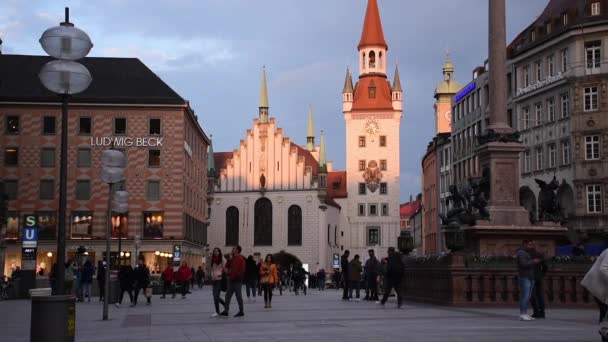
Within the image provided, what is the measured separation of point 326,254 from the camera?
101 metres

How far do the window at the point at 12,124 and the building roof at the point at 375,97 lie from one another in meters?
52.3

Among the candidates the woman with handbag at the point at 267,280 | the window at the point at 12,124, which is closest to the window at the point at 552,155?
the woman with handbag at the point at 267,280

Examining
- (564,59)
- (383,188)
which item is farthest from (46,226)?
(383,188)

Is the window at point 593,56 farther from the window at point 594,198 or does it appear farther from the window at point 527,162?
the window at point 527,162

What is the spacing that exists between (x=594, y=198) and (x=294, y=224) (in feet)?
157

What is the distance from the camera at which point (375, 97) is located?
4449 inches

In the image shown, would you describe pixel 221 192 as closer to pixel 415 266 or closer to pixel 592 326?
pixel 415 266

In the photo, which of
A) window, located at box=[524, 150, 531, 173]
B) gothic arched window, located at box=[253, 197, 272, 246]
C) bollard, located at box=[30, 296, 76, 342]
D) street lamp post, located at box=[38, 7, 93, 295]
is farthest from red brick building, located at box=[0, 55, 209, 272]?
bollard, located at box=[30, 296, 76, 342]

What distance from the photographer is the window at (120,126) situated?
226 ft

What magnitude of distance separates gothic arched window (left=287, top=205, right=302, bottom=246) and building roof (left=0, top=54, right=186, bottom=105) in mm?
31759

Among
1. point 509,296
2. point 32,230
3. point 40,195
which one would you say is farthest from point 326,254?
point 509,296

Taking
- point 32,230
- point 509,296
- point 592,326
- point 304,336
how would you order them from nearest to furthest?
point 304,336, point 592,326, point 509,296, point 32,230

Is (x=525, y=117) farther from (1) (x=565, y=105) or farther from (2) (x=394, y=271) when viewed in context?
(2) (x=394, y=271)

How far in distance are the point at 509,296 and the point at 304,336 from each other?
11045 mm
